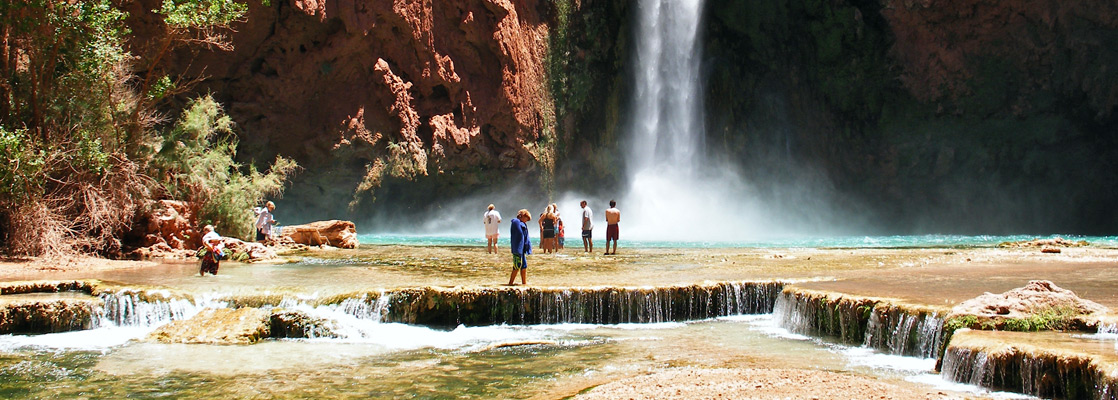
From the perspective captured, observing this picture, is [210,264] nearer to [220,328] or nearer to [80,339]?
[80,339]

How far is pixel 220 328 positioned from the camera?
10414mm

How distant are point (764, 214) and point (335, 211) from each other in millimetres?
21618

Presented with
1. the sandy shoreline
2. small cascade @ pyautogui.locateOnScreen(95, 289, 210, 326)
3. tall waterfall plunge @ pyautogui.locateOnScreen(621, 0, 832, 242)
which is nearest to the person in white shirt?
the sandy shoreline

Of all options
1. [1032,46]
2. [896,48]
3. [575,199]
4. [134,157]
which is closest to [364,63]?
[575,199]

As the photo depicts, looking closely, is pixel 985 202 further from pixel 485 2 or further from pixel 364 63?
pixel 364 63

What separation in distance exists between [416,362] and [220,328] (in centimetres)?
288

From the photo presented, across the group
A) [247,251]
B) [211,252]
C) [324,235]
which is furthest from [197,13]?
[324,235]

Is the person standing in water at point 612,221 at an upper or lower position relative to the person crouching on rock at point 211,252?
upper

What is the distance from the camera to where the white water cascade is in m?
43.2

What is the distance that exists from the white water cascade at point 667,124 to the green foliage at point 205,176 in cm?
2251

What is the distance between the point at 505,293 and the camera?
11859mm

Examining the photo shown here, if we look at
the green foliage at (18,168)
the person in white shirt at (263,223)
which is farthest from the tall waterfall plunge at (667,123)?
the green foliage at (18,168)

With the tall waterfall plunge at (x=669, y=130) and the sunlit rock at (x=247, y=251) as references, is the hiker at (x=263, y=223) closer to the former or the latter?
the sunlit rock at (x=247, y=251)

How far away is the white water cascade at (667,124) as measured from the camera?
142ft
